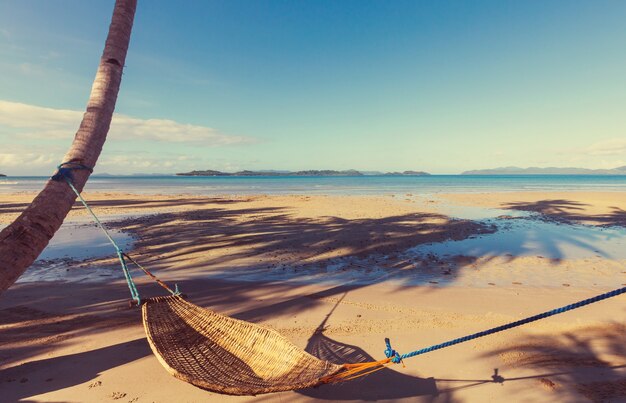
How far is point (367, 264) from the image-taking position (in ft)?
35.7

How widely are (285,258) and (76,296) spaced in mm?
5966

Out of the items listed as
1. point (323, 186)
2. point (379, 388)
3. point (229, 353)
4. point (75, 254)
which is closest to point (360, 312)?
point (379, 388)

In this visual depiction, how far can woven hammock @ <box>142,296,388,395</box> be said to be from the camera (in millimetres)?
3715

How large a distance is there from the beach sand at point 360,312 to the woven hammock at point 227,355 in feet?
1.28

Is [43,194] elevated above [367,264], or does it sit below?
above

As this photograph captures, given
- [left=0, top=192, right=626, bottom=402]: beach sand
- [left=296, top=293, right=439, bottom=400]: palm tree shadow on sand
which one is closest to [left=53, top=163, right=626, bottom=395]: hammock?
[left=296, top=293, right=439, bottom=400]: palm tree shadow on sand

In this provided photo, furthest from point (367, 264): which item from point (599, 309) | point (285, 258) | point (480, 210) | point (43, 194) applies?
point (480, 210)

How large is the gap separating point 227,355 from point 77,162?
337 centimetres

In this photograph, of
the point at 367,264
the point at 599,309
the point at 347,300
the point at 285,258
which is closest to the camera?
the point at 599,309

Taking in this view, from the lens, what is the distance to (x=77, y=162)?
438 cm

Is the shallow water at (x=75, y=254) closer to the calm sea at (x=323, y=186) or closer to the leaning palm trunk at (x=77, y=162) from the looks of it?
the leaning palm trunk at (x=77, y=162)

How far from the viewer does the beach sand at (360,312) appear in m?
4.52

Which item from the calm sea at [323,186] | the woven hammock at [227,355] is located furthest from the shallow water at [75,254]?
the calm sea at [323,186]

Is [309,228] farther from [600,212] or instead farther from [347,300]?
[600,212]
